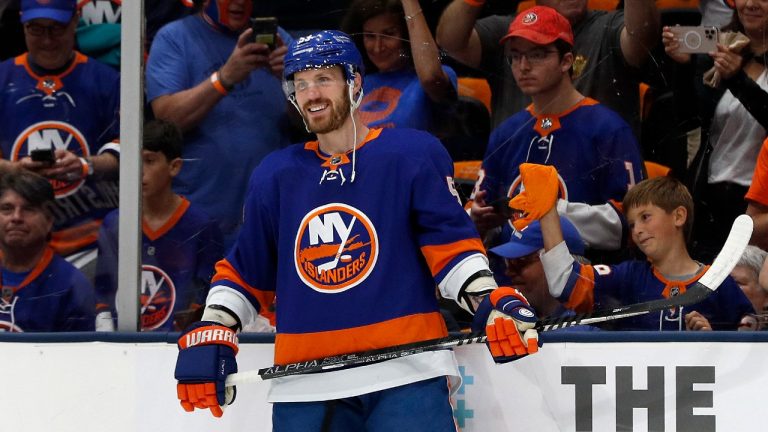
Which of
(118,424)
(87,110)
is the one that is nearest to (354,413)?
(118,424)

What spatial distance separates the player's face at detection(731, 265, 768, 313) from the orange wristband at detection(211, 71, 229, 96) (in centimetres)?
134

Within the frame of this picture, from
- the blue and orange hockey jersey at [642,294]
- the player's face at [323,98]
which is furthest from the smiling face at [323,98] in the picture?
the blue and orange hockey jersey at [642,294]

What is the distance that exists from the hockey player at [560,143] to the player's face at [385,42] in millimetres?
265

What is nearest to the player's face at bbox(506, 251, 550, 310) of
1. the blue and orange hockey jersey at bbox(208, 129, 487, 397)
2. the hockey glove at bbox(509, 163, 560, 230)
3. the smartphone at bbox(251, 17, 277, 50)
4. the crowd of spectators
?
the crowd of spectators

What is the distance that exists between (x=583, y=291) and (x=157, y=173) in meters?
1.12

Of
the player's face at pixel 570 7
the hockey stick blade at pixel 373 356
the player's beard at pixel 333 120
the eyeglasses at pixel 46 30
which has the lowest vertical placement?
the hockey stick blade at pixel 373 356

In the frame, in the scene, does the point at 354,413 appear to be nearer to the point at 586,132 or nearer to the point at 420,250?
the point at 420,250

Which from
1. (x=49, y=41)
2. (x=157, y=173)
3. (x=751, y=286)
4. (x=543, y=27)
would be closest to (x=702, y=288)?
(x=751, y=286)

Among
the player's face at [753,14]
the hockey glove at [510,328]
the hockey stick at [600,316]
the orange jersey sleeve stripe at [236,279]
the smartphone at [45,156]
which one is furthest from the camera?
the smartphone at [45,156]

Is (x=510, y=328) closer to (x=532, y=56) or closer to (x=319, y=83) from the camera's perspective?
(x=319, y=83)

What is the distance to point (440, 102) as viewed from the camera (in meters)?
2.98

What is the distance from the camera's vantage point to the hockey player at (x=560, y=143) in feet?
9.43

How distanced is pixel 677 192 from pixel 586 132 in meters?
0.26

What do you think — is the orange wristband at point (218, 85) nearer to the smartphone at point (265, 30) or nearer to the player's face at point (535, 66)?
the smartphone at point (265, 30)
